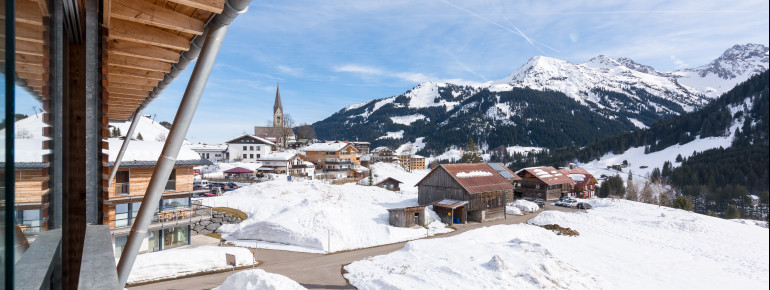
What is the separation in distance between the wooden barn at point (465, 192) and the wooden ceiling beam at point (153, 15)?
31538 mm

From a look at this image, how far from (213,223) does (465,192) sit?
2428 centimetres

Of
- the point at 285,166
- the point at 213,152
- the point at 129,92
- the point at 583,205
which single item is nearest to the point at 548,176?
the point at 583,205

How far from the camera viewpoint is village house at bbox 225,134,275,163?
83188 mm

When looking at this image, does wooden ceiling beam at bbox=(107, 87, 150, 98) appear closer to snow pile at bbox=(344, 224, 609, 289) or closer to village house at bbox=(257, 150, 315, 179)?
snow pile at bbox=(344, 224, 609, 289)

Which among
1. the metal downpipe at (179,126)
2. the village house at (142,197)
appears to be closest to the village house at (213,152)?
the village house at (142,197)

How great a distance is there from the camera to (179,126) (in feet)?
9.92

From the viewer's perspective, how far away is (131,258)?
2.85 m

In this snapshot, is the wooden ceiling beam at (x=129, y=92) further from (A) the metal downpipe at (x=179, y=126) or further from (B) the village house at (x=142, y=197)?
(B) the village house at (x=142, y=197)

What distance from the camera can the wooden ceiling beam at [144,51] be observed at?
434 centimetres

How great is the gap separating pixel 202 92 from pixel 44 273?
172 centimetres

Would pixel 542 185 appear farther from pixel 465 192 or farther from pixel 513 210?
pixel 465 192

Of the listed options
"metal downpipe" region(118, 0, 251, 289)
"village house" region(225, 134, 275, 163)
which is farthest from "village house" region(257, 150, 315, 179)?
"metal downpipe" region(118, 0, 251, 289)

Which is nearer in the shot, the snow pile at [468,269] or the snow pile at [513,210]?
the snow pile at [468,269]

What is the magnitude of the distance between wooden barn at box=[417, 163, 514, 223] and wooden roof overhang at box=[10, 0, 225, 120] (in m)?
30.4
